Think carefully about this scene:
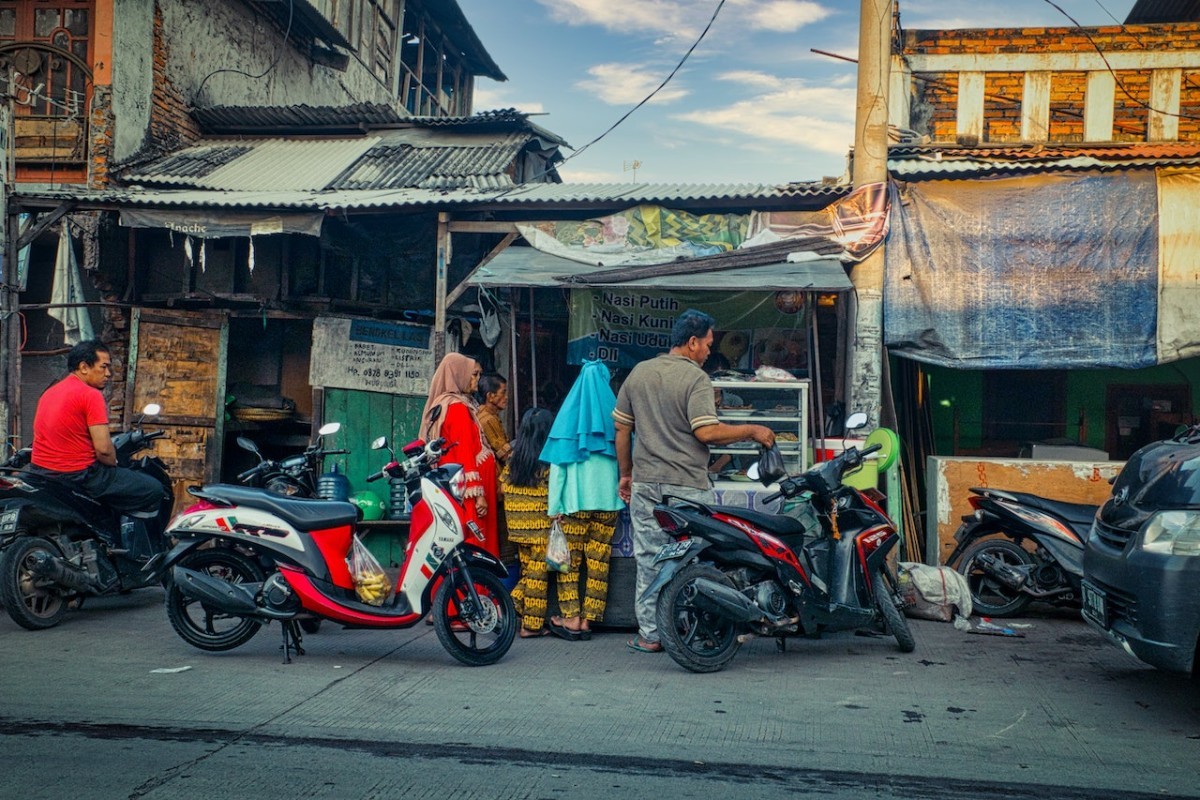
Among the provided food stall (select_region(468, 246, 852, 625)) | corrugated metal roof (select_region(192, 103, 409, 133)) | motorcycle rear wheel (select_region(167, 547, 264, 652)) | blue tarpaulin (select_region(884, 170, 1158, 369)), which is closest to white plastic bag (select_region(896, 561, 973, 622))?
food stall (select_region(468, 246, 852, 625))

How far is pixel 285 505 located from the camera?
613 cm

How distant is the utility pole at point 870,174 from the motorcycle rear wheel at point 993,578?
4.90 feet

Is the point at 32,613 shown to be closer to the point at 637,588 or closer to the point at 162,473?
the point at 162,473

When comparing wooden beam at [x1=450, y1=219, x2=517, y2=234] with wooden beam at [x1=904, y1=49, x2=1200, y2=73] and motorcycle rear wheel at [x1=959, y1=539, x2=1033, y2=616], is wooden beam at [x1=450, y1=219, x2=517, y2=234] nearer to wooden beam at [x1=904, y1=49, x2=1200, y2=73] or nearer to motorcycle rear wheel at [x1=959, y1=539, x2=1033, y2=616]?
motorcycle rear wheel at [x1=959, y1=539, x2=1033, y2=616]

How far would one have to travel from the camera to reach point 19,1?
1261 centimetres

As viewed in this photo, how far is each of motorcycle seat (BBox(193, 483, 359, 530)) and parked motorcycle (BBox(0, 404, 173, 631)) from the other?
1.54 m

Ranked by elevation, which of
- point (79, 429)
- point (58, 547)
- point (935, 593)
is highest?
point (79, 429)

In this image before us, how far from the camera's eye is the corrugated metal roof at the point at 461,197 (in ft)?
30.7

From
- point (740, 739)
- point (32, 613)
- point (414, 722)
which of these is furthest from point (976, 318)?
point (32, 613)

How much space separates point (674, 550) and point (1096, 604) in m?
2.20

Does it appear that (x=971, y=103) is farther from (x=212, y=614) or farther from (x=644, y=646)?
(x=212, y=614)

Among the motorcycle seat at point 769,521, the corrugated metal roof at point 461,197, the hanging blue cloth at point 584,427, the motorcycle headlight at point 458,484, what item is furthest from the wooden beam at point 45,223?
the motorcycle seat at point 769,521

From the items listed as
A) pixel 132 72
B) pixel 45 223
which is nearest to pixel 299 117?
pixel 132 72

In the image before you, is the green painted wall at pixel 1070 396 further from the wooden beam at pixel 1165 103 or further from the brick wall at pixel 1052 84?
the wooden beam at pixel 1165 103
